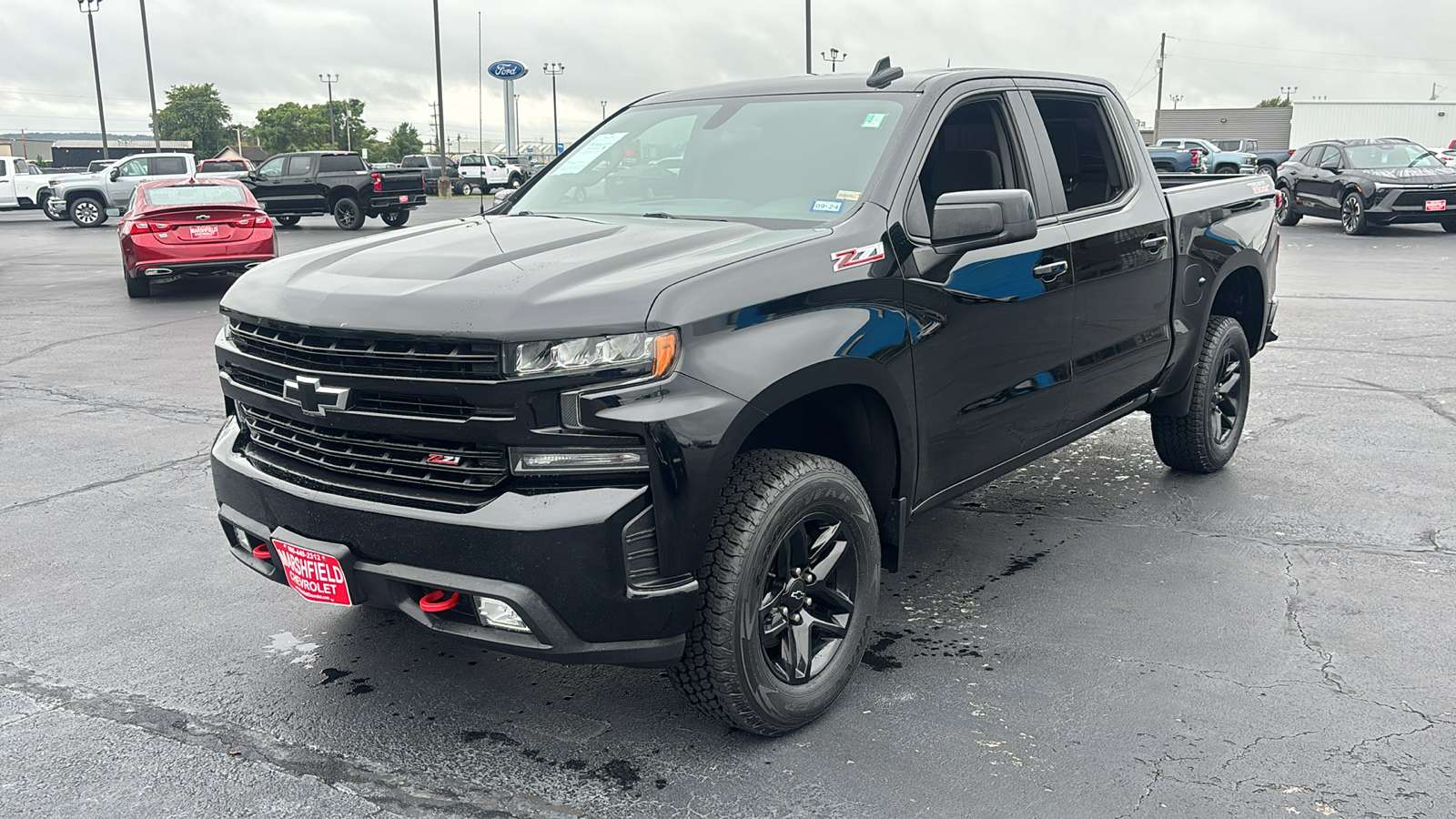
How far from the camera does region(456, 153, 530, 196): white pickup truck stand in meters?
50.8

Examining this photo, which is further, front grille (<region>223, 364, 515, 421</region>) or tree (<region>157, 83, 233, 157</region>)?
tree (<region>157, 83, 233, 157</region>)

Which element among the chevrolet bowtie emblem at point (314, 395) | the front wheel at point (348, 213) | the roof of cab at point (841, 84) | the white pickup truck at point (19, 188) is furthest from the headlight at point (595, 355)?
the white pickup truck at point (19, 188)

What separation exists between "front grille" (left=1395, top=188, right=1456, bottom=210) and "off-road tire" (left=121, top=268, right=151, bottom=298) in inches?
777

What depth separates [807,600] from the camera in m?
3.40

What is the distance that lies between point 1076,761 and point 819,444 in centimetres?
118

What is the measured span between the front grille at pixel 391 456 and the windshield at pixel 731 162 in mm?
1341

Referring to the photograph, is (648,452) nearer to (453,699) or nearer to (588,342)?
(588,342)

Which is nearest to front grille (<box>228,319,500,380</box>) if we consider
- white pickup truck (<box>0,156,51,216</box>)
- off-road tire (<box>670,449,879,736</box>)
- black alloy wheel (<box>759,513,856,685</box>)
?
off-road tire (<box>670,449,879,736</box>)

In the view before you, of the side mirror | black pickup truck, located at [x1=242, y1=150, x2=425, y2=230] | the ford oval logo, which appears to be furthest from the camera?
the ford oval logo

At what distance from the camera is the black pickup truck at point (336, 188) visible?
1019 inches

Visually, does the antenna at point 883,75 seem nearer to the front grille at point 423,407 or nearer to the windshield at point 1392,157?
the front grille at point 423,407

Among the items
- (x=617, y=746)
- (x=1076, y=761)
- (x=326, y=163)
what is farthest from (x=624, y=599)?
(x=326, y=163)

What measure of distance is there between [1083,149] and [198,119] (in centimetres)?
12382

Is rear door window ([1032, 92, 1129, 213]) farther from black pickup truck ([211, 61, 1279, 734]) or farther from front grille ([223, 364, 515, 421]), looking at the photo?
front grille ([223, 364, 515, 421])
